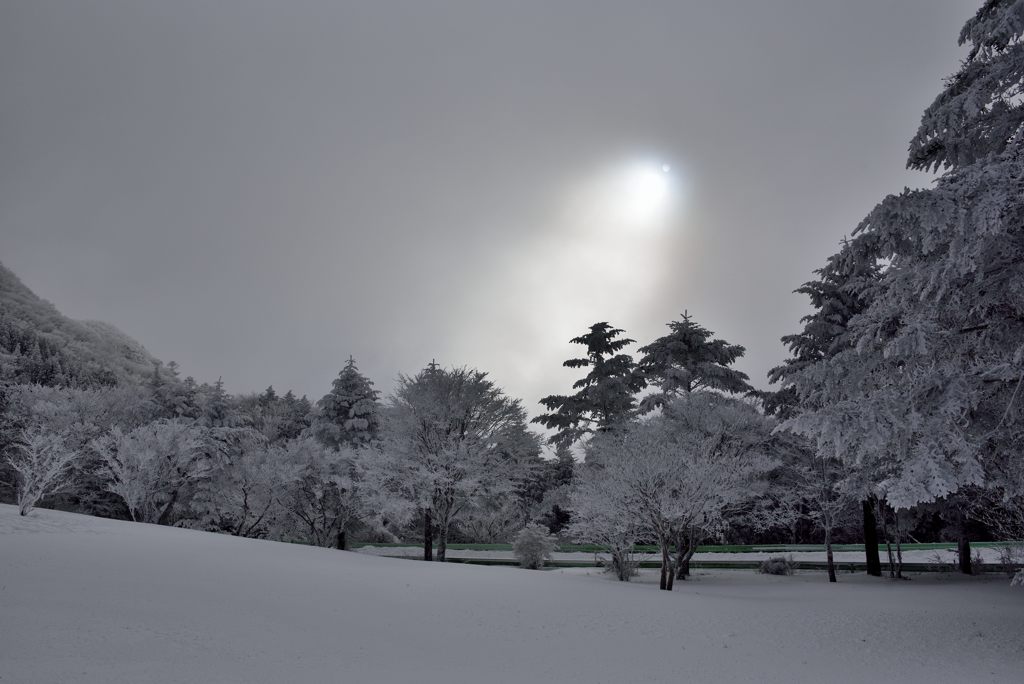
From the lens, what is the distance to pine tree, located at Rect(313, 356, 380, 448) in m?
36.3

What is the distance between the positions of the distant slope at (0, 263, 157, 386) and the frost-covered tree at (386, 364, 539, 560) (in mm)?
36215

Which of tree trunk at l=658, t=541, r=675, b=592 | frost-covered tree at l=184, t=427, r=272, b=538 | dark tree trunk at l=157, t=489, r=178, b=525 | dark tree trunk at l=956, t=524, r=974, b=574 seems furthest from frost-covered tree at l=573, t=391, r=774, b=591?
dark tree trunk at l=157, t=489, r=178, b=525

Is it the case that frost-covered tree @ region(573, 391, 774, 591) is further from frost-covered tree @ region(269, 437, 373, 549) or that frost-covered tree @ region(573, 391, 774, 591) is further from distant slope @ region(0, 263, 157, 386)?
distant slope @ region(0, 263, 157, 386)

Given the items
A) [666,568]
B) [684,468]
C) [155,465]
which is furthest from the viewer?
[155,465]

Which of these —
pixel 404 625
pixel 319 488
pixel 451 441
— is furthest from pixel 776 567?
pixel 319 488

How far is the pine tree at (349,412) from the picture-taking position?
119 feet

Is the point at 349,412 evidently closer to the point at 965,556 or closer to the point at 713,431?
the point at 713,431

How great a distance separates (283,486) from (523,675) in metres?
21.6

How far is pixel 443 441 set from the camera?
75.3 feet

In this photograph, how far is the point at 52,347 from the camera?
8175cm

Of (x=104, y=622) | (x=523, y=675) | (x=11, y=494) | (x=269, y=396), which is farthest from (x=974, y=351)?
(x=269, y=396)

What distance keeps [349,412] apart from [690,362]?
2277 centimetres

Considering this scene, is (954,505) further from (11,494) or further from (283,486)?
(11,494)

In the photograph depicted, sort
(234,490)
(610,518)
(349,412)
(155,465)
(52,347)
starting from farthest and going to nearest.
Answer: (52,347)
(349,412)
(234,490)
(155,465)
(610,518)
